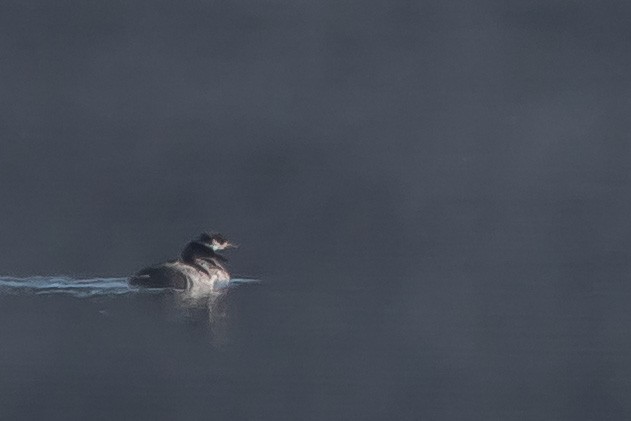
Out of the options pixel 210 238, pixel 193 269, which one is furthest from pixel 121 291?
pixel 210 238

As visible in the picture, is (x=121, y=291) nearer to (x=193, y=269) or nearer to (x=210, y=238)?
(x=193, y=269)

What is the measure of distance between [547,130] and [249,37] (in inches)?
312

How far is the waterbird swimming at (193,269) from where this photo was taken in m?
30.2

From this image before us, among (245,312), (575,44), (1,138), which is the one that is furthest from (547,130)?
(245,312)

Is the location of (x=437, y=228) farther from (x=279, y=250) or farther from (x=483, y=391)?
(x=483, y=391)

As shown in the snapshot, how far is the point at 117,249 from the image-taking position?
34.2 m

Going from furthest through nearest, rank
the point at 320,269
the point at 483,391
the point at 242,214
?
the point at 242,214 → the point at 320,269 → the point at 483,391

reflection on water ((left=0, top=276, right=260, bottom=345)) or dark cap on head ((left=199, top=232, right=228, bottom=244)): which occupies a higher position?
dark cap on head ((left=199, top=232, right=228, bottom=244))

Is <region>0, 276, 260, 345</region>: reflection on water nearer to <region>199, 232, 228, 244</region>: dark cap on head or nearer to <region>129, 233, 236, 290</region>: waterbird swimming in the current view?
<region>129, 233, 236, 290</region>: waterbird swimming

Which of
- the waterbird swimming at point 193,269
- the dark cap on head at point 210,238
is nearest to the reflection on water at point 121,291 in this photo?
the waterbird swimming at point 193,269

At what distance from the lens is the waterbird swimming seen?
30.2 m

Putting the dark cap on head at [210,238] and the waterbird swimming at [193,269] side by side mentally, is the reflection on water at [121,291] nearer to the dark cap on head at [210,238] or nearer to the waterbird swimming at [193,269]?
the waterbird swimming at [193,269]

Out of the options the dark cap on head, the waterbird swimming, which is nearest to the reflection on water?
the waterbird swimming

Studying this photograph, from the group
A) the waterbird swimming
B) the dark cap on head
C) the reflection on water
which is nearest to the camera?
the reflection on water
